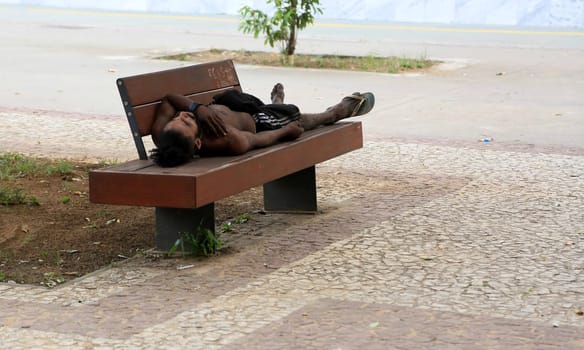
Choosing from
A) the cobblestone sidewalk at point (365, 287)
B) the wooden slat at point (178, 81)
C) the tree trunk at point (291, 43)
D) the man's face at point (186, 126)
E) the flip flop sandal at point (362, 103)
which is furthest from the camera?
the tree trunk at point (291, 43)

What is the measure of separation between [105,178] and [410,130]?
5.35 meters

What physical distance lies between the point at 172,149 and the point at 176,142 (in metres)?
0.06

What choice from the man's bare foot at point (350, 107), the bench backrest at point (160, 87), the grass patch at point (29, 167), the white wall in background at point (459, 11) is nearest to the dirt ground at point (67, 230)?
the grass patch at point (29, 167)

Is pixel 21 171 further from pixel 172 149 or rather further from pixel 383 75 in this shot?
pixel 383 75

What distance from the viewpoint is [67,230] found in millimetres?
6734

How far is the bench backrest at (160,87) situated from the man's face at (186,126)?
21 centimetres

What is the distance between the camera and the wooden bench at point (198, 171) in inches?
221

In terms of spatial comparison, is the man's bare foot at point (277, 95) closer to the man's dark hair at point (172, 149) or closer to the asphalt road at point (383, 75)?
the man's dark hair at point (172, 149)

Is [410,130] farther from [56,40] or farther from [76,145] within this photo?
[56,40]

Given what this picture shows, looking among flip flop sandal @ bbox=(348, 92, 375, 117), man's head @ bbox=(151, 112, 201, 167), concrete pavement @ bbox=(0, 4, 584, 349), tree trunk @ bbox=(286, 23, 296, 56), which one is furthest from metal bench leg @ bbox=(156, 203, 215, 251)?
tree trunk @ bbox=(286, 23, 296, 56)

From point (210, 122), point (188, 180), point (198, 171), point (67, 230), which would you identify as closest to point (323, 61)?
point (67, 230)

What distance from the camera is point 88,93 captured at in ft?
43.1

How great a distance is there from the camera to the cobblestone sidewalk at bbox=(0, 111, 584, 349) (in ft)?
15.5

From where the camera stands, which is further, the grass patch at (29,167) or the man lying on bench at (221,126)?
the grass patch at (29,167)
